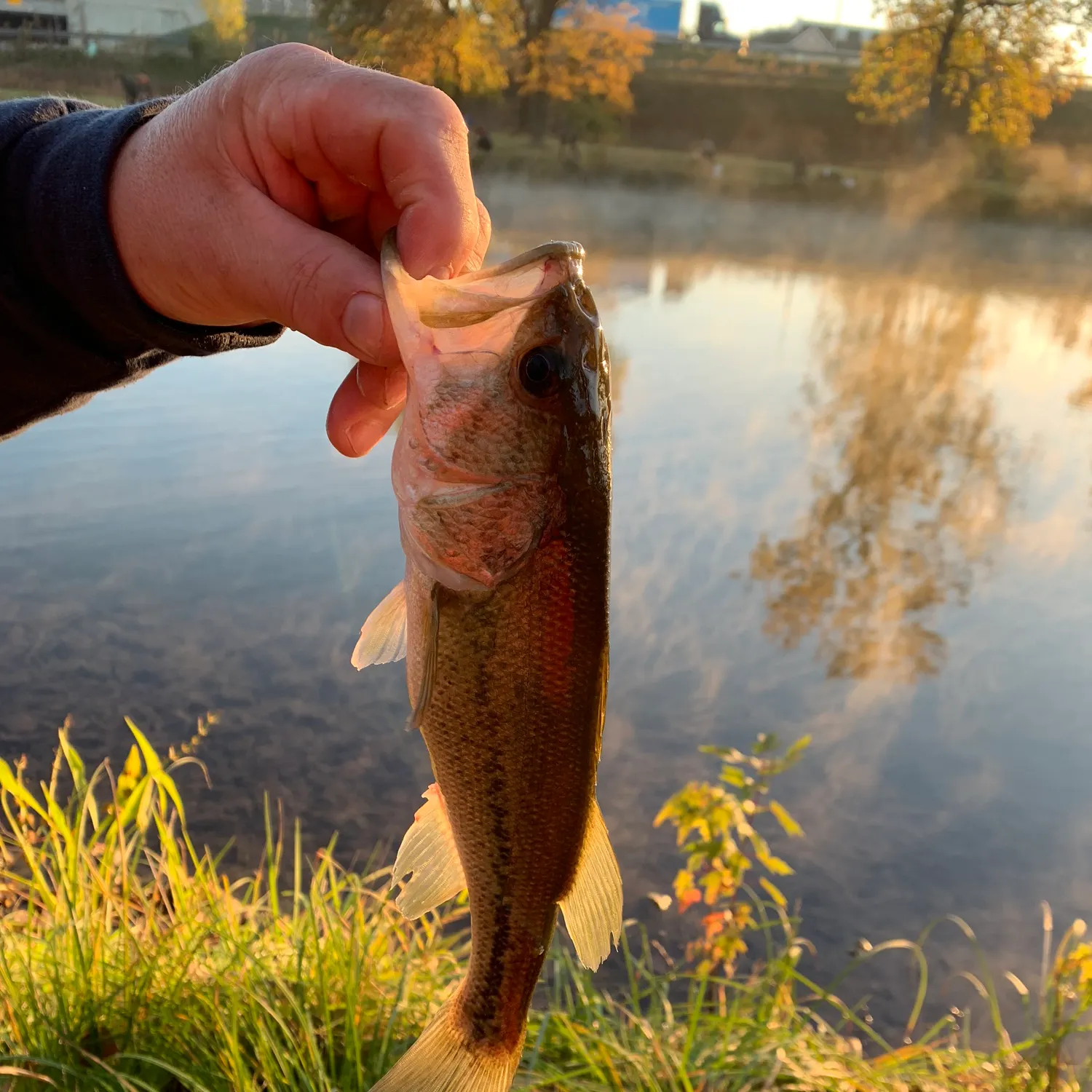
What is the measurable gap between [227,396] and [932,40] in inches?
1136

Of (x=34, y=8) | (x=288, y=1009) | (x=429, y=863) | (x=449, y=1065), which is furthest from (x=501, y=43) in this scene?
(x=449, y=1065)

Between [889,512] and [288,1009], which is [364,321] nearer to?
[288,1009]

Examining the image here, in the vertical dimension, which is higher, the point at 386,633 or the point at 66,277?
the point at 66,277

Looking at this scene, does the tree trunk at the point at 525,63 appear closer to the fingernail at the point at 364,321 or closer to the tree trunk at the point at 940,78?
the tree trunk at the point at 940,78

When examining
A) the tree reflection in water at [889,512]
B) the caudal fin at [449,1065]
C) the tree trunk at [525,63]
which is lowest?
the tree reflection in water at [889,512]

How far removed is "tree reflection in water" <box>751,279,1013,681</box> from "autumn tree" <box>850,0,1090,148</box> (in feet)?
66.7

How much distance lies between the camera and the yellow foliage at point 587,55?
25.5m

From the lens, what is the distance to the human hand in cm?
159

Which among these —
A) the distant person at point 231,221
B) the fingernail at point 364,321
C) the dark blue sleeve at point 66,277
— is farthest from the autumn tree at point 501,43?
the fingernail at point 364,321

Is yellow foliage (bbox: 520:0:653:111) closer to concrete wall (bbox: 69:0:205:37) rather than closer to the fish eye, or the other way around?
concrete wall (bbox: 69:0:205:37)

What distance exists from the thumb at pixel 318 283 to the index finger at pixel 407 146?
0.36 ft

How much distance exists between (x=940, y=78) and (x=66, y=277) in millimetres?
33028

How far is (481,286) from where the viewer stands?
1516 mm

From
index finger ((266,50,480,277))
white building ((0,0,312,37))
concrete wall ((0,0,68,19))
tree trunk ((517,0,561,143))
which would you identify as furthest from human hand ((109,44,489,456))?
tree trunk ((517,0,561,143))
